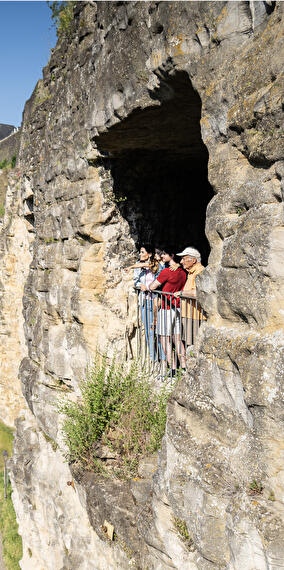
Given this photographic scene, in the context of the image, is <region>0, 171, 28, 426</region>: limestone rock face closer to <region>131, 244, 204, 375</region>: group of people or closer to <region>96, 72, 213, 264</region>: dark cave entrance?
<region>96, 72, 213, 264</region>: dark cave entrance

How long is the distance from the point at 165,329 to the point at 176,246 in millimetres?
2036

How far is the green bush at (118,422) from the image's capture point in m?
3.69

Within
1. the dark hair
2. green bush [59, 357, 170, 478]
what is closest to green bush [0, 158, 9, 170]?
the dark hair

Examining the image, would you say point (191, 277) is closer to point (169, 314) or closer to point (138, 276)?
point (169, 314)

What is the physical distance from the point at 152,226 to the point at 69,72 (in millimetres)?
1986

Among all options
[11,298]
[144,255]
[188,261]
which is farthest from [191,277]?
[11,298]

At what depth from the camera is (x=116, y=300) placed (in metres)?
4.86

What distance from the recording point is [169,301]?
4641mm

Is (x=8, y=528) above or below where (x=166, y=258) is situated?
below

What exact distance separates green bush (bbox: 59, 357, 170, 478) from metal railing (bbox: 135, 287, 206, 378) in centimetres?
32

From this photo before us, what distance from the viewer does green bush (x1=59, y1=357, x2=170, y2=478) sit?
369 centimetres

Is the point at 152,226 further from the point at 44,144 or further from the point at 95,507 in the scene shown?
the point at 95,507

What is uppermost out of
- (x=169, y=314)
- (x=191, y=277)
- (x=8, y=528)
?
(x=191, y=277)

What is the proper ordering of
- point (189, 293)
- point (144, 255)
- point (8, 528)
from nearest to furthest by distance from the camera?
point (189, 293) < point (144, 255) < point (8, 528)
